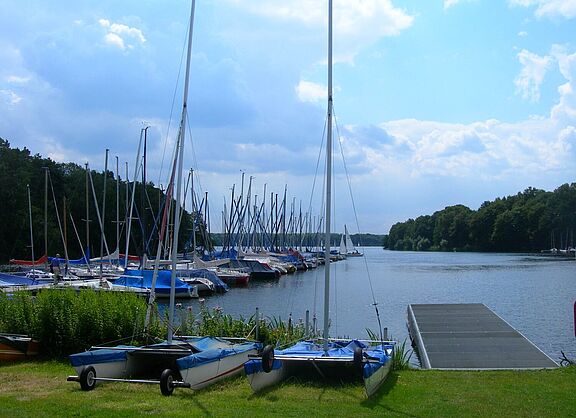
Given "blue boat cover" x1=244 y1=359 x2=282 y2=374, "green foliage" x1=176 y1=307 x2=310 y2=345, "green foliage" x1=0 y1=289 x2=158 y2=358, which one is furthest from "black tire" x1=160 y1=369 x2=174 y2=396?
"green foliage" x1=176 y1=307 x2=310 y2=345

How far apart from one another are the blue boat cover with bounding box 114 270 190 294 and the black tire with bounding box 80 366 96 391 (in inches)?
1126

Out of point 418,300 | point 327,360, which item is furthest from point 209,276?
point 327,360

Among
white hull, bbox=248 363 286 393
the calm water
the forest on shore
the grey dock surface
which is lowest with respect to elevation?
the calm water

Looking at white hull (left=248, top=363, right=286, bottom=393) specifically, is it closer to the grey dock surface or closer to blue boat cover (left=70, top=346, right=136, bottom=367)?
blue boat cover (left=70, top=346, right=136, bottom=367)

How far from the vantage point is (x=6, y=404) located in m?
10.2

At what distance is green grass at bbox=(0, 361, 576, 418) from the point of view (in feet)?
32.7

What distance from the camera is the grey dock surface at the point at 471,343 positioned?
16.6m

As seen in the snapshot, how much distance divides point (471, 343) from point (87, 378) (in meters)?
12.0

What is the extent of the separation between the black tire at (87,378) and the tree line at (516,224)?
153600 mm

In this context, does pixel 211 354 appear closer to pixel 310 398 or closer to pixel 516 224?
pixel 310 398

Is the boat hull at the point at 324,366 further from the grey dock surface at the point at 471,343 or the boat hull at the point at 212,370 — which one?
the grey dock surface at the point at 471,343

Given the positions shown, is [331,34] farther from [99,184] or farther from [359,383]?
[99,184]

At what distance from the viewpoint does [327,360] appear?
494 inches

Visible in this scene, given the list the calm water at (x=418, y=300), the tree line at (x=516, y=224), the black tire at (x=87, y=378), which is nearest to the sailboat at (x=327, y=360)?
the black tire at (x=87, y=378)
